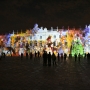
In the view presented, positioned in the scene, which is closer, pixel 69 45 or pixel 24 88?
pixel 24 88

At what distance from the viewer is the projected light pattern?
8925cm

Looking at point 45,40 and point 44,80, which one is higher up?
point 45,40

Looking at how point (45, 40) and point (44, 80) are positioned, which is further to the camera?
point (45, 40)

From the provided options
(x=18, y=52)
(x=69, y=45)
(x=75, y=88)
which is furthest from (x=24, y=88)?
(x=18, y=52)

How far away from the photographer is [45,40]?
325 ft

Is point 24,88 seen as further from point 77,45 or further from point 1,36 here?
point 1,36

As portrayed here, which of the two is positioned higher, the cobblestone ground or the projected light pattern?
the projected light pattern

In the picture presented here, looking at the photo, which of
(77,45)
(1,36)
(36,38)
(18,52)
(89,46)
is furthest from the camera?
(1,36)

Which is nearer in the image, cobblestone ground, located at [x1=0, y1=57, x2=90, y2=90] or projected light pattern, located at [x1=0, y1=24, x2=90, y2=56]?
cobblestone ground, located at [x1=0, y1=57, x2=90, y2=90]

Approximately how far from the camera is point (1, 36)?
11000 centimetres

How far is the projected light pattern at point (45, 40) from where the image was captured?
89.2 metres

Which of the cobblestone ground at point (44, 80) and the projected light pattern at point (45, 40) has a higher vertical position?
the projected light pattern at point (45, 40)

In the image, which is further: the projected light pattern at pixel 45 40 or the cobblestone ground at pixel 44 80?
the projected light pattern at pixel 45 40

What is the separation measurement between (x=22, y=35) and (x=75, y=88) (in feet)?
312
